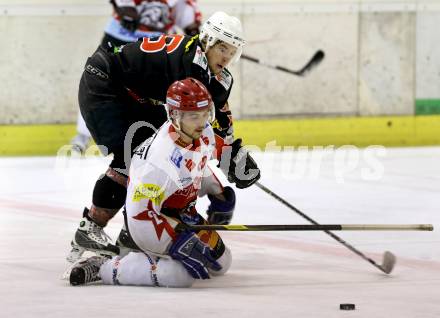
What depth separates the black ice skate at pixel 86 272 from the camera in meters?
3.24

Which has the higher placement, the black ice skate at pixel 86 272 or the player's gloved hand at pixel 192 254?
the player's gloved hand at pixel 192 254

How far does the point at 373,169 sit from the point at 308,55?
4.38 ft

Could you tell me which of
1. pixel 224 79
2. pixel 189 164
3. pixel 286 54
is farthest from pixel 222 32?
pixel 286 54

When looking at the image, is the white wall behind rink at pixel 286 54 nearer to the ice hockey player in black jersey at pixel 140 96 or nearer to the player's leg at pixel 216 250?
the ice hockey player in black jersey at pixel 140 96

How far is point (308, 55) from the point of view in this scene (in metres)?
7.67

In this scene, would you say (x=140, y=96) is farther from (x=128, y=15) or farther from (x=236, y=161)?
(x=128, y=15)

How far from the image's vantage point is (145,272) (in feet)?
10.7

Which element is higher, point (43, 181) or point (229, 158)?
point (229, 158)

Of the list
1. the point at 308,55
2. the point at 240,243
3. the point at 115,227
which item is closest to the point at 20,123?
the point at 308,55

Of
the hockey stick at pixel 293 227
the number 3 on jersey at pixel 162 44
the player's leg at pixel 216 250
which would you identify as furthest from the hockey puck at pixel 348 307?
the number 3 on jersey at pixel 162 44

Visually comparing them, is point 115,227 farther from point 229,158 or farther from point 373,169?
point 373,169

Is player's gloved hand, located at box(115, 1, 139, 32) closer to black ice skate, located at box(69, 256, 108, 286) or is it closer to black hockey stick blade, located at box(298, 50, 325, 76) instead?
black hockey stick blade, located at box(298, 50, 325, 76)

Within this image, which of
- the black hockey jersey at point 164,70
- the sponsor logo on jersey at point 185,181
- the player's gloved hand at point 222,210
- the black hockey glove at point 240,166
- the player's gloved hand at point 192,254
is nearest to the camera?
the player's gloved hand at point 192,254

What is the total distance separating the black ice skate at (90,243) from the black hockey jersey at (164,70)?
462mm
